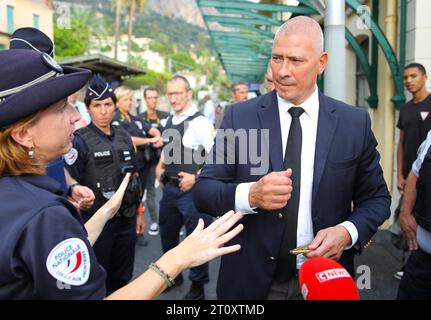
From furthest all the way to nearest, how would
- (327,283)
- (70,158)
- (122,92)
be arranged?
(122,92)
(70,158)
(327,283)

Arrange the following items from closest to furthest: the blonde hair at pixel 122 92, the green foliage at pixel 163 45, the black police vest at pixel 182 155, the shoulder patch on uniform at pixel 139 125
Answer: the black police vest at pixel 182 155
the blonde hair at pixel 122 92
the shoulder patch on uniform at pixel 139 125
the green foliage at pixel 163 45

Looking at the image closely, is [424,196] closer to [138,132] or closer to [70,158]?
[70,158]

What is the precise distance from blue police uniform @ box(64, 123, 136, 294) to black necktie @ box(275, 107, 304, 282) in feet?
5.58

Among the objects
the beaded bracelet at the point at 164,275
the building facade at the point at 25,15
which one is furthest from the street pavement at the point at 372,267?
Answer: the building facade at the point at 25,15

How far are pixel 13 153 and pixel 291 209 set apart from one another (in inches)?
46.8

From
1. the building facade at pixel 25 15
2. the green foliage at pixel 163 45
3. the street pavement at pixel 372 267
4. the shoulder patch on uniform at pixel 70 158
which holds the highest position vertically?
the green foliage at pixel 163 45

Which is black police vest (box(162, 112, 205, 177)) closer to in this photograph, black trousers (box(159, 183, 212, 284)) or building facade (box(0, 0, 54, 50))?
black trousers (box(159, 183, 212, 284))

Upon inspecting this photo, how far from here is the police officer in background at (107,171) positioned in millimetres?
3143

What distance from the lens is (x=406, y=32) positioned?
4.63 metres

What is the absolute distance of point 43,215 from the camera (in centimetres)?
110

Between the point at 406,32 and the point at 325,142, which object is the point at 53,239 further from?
the point at 406,32

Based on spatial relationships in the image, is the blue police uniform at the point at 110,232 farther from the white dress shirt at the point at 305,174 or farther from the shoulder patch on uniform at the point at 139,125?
the shoulder patch on uniform at the point at 139,125

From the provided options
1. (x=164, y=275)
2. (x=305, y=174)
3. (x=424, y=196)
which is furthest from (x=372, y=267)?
(x=164, y=275)
